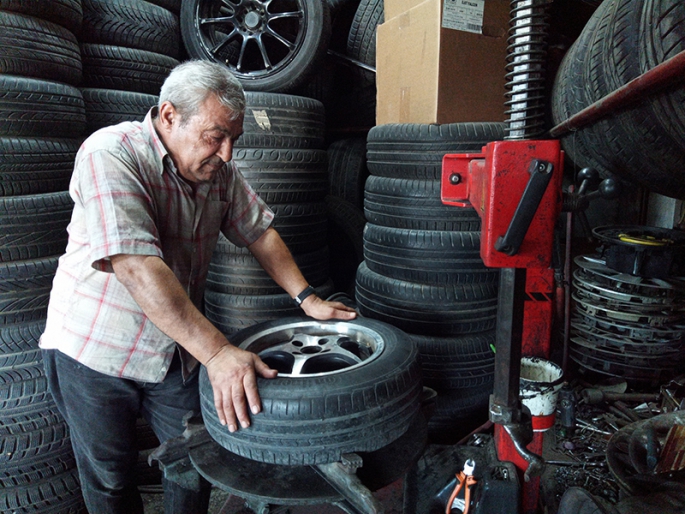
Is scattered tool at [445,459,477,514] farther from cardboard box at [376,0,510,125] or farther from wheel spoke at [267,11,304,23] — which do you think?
wheel spoke at [267,11,304,23]

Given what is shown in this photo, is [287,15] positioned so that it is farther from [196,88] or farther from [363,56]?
[196,88]

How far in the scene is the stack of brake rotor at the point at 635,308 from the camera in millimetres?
2260

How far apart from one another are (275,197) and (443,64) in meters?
0.98

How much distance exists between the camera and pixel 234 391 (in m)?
1.17

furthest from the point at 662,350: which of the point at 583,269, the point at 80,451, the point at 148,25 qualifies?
the point at 148,25

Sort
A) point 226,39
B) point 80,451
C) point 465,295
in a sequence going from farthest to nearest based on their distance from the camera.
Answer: point 226,39
point 465,295
point 80,451

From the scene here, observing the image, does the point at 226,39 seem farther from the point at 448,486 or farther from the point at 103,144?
the point at 448,486

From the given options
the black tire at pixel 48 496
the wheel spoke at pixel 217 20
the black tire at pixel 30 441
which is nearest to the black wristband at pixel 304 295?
the black tire at pixel 30 441

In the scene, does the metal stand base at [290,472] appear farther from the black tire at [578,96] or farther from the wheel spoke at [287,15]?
the wheel spoke at [287,15]

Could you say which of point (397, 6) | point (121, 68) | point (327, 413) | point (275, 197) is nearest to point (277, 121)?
point (275, 197)

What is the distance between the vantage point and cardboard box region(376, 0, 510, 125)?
206 cm

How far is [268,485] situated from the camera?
118cm

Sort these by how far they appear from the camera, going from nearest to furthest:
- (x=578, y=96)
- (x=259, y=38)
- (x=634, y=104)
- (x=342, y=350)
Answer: (x=634, y=104) < (x=342, y=350) < (x=578, y=96) < (x=259, y=38)

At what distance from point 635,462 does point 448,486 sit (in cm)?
79
